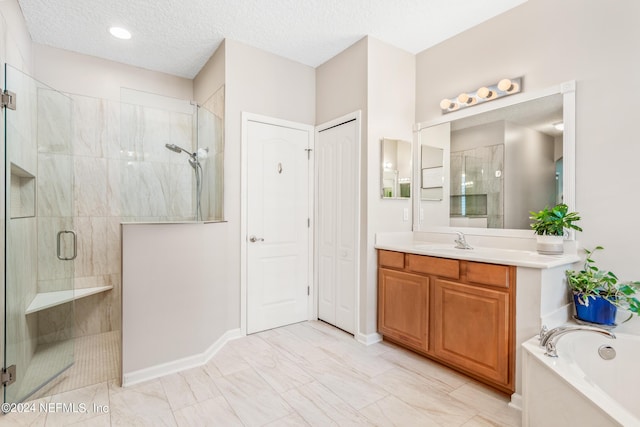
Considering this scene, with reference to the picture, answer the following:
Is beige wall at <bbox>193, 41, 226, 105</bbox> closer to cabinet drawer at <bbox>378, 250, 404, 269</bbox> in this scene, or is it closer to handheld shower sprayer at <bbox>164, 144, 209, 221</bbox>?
handheld shower sprayer at <bbox>164, 144, 209, 221</bbox>

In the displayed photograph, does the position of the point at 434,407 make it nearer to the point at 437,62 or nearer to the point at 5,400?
the point at 5,400

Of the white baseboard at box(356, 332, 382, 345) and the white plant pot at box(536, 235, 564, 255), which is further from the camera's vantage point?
the white baseboard at box(356, 332, 382, 345)

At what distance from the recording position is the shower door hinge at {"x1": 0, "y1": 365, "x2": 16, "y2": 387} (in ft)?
6.02

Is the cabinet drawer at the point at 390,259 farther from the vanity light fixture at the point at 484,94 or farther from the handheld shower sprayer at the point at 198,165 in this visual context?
the handheld shower sprayer at the point at 198,165

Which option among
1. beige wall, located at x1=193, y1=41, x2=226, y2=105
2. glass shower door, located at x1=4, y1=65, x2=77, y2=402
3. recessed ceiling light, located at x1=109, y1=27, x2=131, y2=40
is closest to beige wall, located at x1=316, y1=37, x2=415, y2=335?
beige wall, located at x1=193, y1=41, x2=226, y2=105

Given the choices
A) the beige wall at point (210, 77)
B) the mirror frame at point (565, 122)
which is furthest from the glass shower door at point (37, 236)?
the mirror frame at point (565, 122)

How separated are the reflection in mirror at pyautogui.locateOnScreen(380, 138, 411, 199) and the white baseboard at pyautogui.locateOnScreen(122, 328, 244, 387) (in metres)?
1.99

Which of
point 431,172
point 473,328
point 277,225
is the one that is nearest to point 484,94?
point 431,172

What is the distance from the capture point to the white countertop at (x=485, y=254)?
1.91 metres

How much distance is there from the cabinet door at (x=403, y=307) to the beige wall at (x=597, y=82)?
115 centimetres

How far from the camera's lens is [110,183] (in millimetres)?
3225

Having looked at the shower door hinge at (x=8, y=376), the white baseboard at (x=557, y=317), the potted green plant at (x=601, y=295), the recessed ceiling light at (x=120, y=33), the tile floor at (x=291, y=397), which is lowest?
the tile floor at (x=291, y=397)

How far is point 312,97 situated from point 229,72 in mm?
943

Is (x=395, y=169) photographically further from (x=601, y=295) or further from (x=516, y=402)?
(x=516, y=402)
